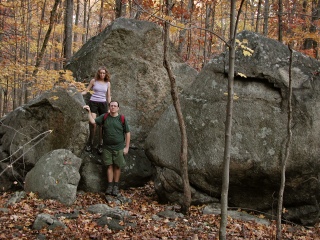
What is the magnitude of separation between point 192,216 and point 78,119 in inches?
155

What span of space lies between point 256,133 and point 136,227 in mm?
3509

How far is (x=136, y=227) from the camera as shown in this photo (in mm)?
5871

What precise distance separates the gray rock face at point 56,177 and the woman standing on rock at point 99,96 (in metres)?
1.26

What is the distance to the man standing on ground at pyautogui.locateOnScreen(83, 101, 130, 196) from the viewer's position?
7.64 meters

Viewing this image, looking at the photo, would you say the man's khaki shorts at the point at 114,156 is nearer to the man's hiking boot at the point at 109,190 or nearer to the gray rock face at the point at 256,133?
the man's hiking boot at the point at 109,190

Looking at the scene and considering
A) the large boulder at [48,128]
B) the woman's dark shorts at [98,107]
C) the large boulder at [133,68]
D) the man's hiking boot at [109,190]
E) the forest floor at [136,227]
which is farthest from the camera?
the large boulder at [133,68]

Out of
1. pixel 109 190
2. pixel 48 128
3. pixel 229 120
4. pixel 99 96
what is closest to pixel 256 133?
pixel 229 120

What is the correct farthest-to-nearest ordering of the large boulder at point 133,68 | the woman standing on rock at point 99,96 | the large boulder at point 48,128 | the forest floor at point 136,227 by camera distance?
1. the large boulder at point 133,68
2. the woman standing on rock at point 99,96
3. the large boulder at point 48,128
4. the forest floor at point 136,227

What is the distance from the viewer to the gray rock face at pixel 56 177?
23.2 ft

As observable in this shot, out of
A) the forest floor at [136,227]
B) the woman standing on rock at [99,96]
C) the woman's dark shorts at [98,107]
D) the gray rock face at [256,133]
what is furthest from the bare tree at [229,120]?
the woman's dark shorts at [98,107]

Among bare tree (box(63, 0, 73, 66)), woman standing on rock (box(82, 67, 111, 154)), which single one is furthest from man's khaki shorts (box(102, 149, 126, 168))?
bare tree (box(63, 0, 73, 66))

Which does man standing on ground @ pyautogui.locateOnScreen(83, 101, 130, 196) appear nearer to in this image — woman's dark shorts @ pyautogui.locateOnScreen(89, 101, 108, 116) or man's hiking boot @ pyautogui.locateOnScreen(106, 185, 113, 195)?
man's hiking boot @ pyautogui.locateOnScreen(106, 185, 113, 195)

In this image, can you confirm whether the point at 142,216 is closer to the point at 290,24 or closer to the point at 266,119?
the point at 266,119

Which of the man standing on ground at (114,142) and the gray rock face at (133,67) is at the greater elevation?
the gray rock face at (133,67)
